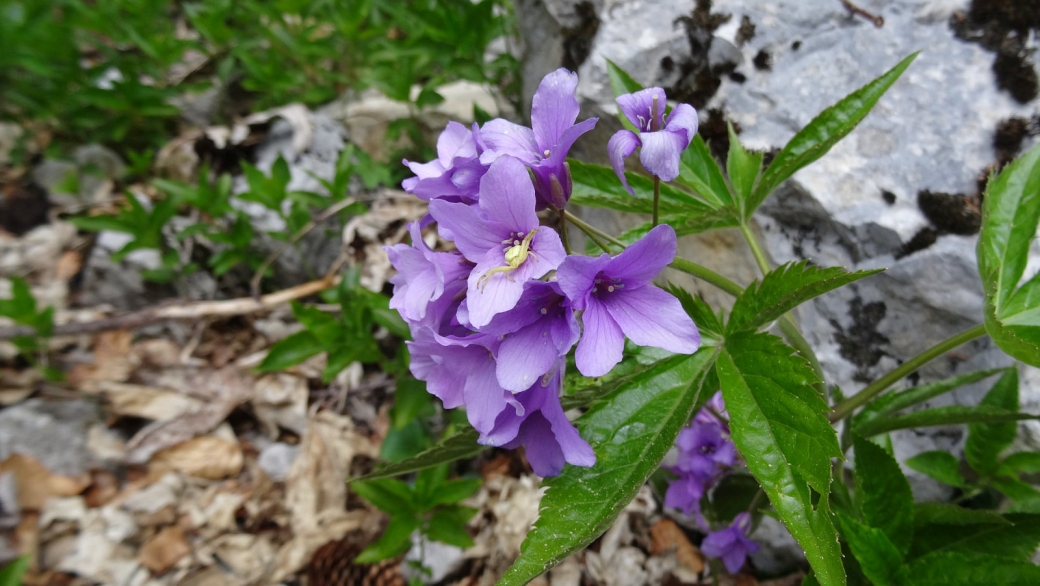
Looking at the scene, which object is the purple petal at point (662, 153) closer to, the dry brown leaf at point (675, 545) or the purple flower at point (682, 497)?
the purple flower at point (682, 497)

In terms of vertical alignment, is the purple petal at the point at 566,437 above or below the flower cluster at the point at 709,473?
above

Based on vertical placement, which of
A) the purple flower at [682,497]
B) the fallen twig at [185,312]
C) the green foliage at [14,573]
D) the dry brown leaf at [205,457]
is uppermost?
the purple flower at [682,497]

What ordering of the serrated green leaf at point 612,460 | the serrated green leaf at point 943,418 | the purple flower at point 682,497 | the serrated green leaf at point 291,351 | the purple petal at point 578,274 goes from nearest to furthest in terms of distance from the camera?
the purple petal at point 578,274 < the serrated green leaf at point 612,460 < the serrated green leaf at point 943,418 < the purple flower at point 682,497 < the serrated green leaf at point 291,351

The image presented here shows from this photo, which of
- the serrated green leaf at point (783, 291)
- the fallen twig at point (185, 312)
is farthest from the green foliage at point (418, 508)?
the fallen twig at point (185, 312)

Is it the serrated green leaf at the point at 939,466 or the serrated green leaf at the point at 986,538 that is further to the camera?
the serrated green leaf at the point at 939,466

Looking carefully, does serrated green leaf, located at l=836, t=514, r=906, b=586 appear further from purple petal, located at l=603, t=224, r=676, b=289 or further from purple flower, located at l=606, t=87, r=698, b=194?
purple flower, located at l=606, t=87, r=698, b=194

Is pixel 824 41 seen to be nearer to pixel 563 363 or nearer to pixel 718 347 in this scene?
pixel 718 347

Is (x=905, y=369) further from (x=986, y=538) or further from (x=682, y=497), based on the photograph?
(x=682, y=497)

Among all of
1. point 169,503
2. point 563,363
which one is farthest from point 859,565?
point 169,503
